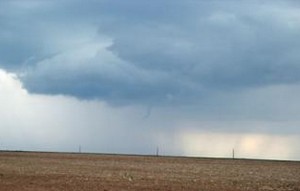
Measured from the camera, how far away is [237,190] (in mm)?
31250

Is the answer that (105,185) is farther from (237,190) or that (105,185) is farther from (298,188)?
(298,188)

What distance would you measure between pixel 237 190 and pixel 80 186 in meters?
8.17

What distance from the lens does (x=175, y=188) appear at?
31219 millimetres

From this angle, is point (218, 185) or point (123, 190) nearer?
point (123, 190)

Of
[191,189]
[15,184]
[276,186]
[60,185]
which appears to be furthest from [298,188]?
[15,184]

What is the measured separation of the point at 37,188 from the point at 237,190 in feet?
33.7

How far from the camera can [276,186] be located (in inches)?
1393

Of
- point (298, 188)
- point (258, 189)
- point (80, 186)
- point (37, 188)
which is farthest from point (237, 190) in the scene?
point (37, 188)

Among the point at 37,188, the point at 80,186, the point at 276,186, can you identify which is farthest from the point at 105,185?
the point at 276,186

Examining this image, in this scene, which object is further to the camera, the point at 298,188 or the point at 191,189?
the point at 298,188

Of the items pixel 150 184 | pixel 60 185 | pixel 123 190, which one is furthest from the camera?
pixel 150 184

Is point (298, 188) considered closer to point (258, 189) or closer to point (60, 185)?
point (258, 189)

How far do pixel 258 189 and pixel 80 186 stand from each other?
31.7 feet

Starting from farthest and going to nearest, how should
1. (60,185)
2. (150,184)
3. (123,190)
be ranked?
(150,184)
(60,185)
(123,190)
